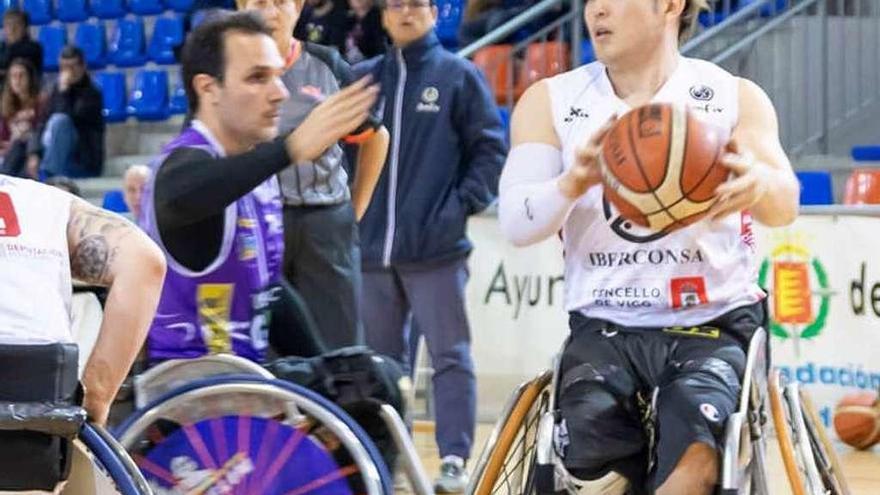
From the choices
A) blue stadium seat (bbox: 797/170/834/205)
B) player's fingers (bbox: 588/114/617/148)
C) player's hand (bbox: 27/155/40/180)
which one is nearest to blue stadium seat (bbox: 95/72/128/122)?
player's hand (bbox: 27/155/40/180)

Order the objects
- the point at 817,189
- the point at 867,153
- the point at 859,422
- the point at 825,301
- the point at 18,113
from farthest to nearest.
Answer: the point at 18,113
the point at 867,153
the point at 817,189
the point at 825,301
the point at 859,422

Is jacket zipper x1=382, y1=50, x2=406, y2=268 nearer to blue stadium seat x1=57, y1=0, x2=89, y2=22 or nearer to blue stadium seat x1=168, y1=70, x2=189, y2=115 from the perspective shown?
blue stadium seat x1=168, y1=70, x2=189, y2=115

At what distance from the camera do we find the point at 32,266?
3.13 meters

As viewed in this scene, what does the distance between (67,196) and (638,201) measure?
1.03 meters

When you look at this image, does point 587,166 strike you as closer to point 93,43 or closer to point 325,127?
point 325,127

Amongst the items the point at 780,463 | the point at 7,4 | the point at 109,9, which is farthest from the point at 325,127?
the point at 7,4

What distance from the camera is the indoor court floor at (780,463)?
20.4 feet

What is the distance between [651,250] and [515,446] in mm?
478

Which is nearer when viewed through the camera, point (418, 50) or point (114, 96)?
point (418, 50)

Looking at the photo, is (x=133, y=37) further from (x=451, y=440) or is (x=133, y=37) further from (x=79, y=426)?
(x=79, y=426)

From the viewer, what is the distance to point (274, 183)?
4.55 m

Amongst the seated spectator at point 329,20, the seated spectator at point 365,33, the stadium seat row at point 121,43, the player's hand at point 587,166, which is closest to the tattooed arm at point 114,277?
the player's hand at point 587,166

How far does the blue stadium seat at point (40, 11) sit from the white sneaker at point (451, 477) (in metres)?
9.50

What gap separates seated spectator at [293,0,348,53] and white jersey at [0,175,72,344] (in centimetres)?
712
